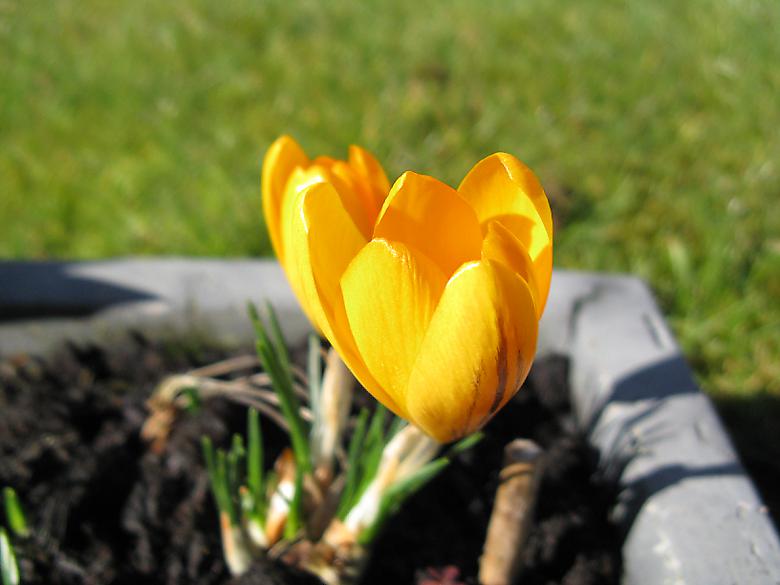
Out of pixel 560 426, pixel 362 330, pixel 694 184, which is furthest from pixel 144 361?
pixel 694 184

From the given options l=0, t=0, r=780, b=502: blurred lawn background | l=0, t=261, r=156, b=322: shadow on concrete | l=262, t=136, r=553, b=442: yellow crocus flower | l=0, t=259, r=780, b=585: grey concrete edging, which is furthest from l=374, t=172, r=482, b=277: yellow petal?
l=0, t=0, r=780, b=502: blurred lawn background

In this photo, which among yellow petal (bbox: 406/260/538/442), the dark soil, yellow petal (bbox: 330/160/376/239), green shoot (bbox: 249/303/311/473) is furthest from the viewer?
the dark soil

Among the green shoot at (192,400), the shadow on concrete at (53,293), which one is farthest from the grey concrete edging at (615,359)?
the green shoot at (192,400)

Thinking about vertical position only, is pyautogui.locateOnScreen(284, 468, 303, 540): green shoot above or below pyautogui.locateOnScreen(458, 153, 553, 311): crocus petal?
below

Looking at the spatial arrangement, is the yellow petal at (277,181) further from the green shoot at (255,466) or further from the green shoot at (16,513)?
the green shoot at (16,513)

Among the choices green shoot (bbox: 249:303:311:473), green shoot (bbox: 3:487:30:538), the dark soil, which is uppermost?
green shoot (bbox: 249:303:311:473)

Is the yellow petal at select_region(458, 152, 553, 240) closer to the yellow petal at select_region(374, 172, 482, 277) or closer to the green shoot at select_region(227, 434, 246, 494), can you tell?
the yellow petal at select_region(374, 172, 482, 277)
